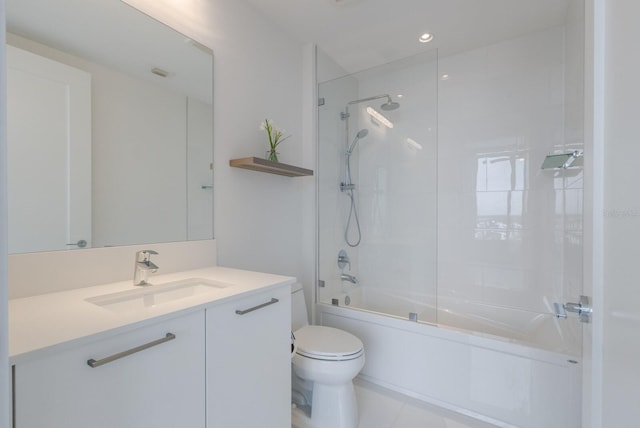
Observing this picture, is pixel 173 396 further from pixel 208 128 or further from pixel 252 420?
pixel 208 128

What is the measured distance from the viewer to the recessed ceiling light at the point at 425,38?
2262mm

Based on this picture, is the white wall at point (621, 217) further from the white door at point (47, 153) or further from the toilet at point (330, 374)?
the white door at point (47, 153)

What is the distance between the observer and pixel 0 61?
35cm

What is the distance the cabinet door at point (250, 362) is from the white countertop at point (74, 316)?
0.07m

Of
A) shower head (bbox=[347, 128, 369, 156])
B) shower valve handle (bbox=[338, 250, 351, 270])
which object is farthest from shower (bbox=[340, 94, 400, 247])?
shower valve handle (bbox=[338, 250, 351, 270])

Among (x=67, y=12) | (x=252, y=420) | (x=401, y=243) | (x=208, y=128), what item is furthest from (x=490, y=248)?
(x=67, y=12)

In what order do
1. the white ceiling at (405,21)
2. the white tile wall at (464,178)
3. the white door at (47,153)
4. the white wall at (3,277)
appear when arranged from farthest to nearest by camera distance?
1. the white tile wall at (464,178)
2. the white ceiling at (405,21)
3. the white door at (47,153)
4. the white wall at (3,277)

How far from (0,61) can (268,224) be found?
5.78 feet

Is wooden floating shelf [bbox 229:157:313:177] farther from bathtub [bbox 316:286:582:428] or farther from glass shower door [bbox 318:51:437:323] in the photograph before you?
bathtub [bbox 316:286:582:428]

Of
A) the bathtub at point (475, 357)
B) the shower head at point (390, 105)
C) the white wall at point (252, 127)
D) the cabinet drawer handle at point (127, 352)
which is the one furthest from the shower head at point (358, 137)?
the cabinet drawer handle at point (127, 352)

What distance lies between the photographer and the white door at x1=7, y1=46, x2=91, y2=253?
1.00m

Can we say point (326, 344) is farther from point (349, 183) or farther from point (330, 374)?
point (349, 183)

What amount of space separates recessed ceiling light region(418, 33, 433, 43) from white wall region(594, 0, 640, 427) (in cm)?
180

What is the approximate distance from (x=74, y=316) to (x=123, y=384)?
25 centimetres
